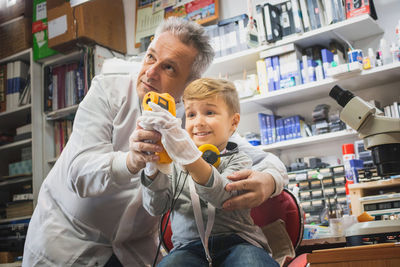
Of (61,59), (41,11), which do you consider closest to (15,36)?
(41,11)

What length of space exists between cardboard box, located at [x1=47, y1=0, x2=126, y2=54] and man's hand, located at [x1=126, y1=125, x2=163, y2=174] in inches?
127

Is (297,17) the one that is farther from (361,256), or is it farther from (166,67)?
(361,256)

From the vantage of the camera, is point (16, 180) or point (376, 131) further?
point (16, 180)

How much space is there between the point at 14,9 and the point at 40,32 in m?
0.69

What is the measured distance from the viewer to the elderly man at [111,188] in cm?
115

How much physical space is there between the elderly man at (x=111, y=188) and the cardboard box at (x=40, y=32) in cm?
323

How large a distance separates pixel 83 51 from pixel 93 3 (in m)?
0.49

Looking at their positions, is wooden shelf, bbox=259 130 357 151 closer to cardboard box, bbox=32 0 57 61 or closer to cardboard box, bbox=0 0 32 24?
cardboard box, bbox=32 0 57 61

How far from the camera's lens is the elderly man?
1154 mm

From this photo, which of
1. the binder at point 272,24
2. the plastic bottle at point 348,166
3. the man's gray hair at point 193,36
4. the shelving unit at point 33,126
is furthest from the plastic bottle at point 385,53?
the shelving unit at point 33,126

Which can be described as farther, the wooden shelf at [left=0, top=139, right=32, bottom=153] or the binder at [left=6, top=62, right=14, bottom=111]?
the binder at [left=6, top=62, right=14, bottom=111]

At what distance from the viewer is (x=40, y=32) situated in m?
4.26

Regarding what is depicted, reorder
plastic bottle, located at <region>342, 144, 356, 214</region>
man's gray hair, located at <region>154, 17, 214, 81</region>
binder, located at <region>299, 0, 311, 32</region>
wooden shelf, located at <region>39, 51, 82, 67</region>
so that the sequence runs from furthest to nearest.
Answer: wooden shelf, located at <region>39, 51, 82, 67</region> → binder, located at <region>299, 0, 311, 32</region> → plastic bottle, located at <region>342, 144, 356, 214</region> → man's gray hair, located at <region>154, 17, 214, 81</region>

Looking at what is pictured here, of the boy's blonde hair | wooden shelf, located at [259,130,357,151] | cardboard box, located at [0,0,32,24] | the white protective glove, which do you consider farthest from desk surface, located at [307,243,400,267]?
cardboard box, located at [0,0,32,24]
